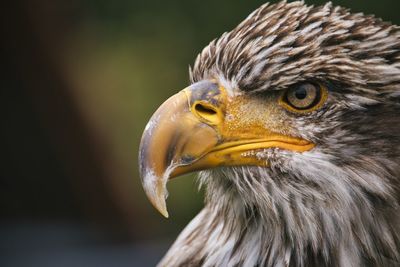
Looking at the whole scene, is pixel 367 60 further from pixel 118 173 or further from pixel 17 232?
pixel 17 232

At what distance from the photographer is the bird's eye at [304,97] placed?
127 inches

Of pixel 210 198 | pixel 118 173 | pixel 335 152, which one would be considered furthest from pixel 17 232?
pixel 335 152

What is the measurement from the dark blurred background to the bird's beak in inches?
201

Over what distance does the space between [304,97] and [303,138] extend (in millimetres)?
165

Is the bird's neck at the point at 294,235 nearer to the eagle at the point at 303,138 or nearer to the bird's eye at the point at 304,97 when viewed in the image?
the eagle at the point at 303,138

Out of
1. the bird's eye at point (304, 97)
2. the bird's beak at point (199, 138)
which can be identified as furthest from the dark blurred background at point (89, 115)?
the bird's eye at point (304, 97)

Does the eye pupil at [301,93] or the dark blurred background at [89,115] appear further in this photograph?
the dark blurred background at [89,115]

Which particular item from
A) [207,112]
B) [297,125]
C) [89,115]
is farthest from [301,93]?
[89,115]

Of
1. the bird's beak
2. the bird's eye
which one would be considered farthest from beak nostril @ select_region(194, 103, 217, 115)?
the bird's eye

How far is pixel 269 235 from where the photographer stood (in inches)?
133

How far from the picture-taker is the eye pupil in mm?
3223

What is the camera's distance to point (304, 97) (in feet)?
10.6

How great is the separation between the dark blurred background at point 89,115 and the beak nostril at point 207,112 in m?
5.10

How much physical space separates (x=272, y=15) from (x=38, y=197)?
252 inches
